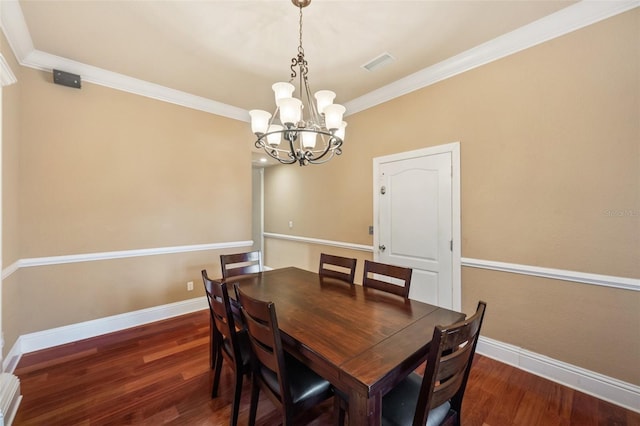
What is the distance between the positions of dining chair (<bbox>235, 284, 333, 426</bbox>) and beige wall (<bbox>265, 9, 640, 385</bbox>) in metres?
1.88

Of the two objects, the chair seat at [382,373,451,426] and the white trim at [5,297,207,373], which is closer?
the chair seat at [382,373,451,426]

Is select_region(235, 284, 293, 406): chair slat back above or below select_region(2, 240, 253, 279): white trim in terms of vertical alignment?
below

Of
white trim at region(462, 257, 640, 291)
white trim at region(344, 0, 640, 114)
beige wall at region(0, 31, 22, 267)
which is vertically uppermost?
white trim at region(344, 0, 640, 114)

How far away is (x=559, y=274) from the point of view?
6.54ft

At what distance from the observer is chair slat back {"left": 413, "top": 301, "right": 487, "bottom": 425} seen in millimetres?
954

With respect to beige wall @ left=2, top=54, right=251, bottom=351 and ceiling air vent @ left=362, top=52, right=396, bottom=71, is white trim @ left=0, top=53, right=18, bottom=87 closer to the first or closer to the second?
beige wall @ left=2, top=54, right=251, bottom=351

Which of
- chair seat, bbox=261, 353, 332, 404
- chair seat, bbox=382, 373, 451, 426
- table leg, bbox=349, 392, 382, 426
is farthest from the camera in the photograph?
chair seat, bbox=261, 353, 332, 404

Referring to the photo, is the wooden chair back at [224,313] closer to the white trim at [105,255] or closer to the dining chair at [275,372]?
the dining chair at [275,372]

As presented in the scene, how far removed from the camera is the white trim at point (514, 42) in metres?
1.82

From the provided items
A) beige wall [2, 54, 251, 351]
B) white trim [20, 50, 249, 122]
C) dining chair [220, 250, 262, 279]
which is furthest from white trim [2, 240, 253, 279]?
white trim [20, 50, 249, 122]

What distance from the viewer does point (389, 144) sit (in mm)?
3121

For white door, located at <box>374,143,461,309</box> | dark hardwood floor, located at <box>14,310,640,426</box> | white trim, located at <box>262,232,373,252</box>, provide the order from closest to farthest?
dark hardwood floor, located at <box>14,310,640,426</box>, white door, located at <box>374,143,461,309</box>, white trim, located at <box>262,232,373,252</box>

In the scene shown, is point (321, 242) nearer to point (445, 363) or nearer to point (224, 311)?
point (224, 311)

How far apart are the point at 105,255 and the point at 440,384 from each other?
131 inches
